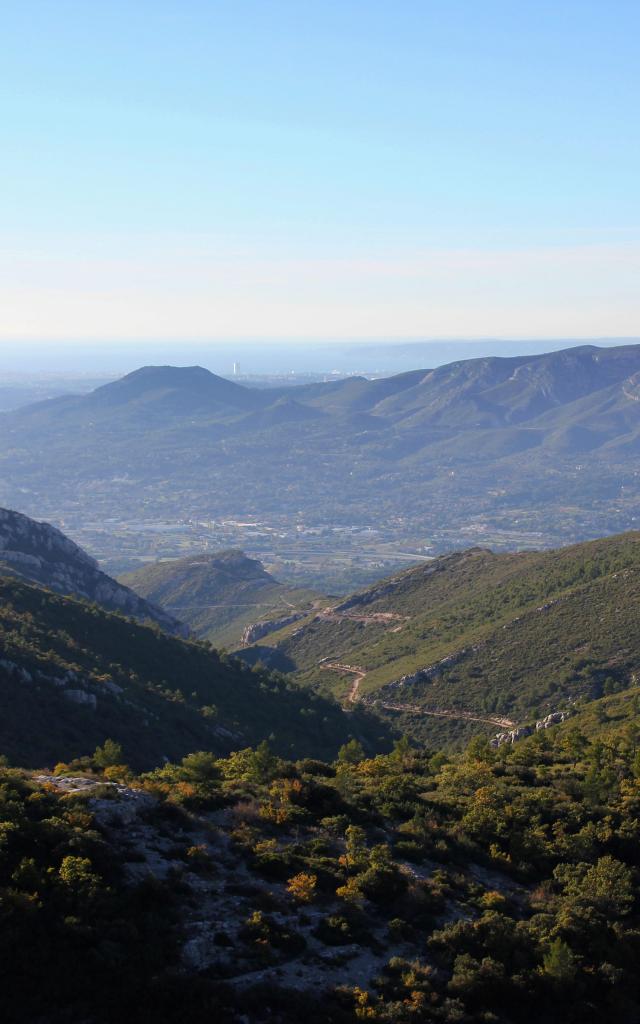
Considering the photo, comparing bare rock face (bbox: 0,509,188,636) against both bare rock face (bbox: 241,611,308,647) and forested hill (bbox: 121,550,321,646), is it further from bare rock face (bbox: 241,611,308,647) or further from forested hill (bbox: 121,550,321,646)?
forested hill (bbox: 121,550,321,646)

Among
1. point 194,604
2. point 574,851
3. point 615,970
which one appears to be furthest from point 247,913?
point 194,604

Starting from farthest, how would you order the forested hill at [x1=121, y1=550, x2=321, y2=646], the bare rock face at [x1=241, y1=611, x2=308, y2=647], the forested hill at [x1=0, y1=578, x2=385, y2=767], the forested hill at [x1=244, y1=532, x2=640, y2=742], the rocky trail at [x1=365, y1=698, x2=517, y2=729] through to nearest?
the forested hill at [x1=121, y1=550, x2=321, y2=646] < the bare rock face at [x1=241, y1=611, x2=308, y2=647] < the forested hill at [x1=244, y1=532, x2=640, y2=742] < the rocky trail at [x1=365, y1=698, x2=517, y2=729] < the forested hill at [x1=0, y1=578, x2=385, y2=767]

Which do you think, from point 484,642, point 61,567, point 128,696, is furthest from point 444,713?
point 61,567

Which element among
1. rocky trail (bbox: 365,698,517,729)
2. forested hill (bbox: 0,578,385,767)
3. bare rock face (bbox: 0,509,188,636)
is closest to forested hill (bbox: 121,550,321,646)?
bare rock face (bbox: 0,509,188,636)

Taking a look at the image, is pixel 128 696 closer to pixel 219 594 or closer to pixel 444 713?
pixel 444 713

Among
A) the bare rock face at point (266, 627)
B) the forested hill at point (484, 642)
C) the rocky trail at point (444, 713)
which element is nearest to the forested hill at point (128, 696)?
the rocky trail at point (444, 713)

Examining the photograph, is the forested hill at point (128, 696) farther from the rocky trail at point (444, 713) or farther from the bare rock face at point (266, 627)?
the bare rock face at point (266, 627)
